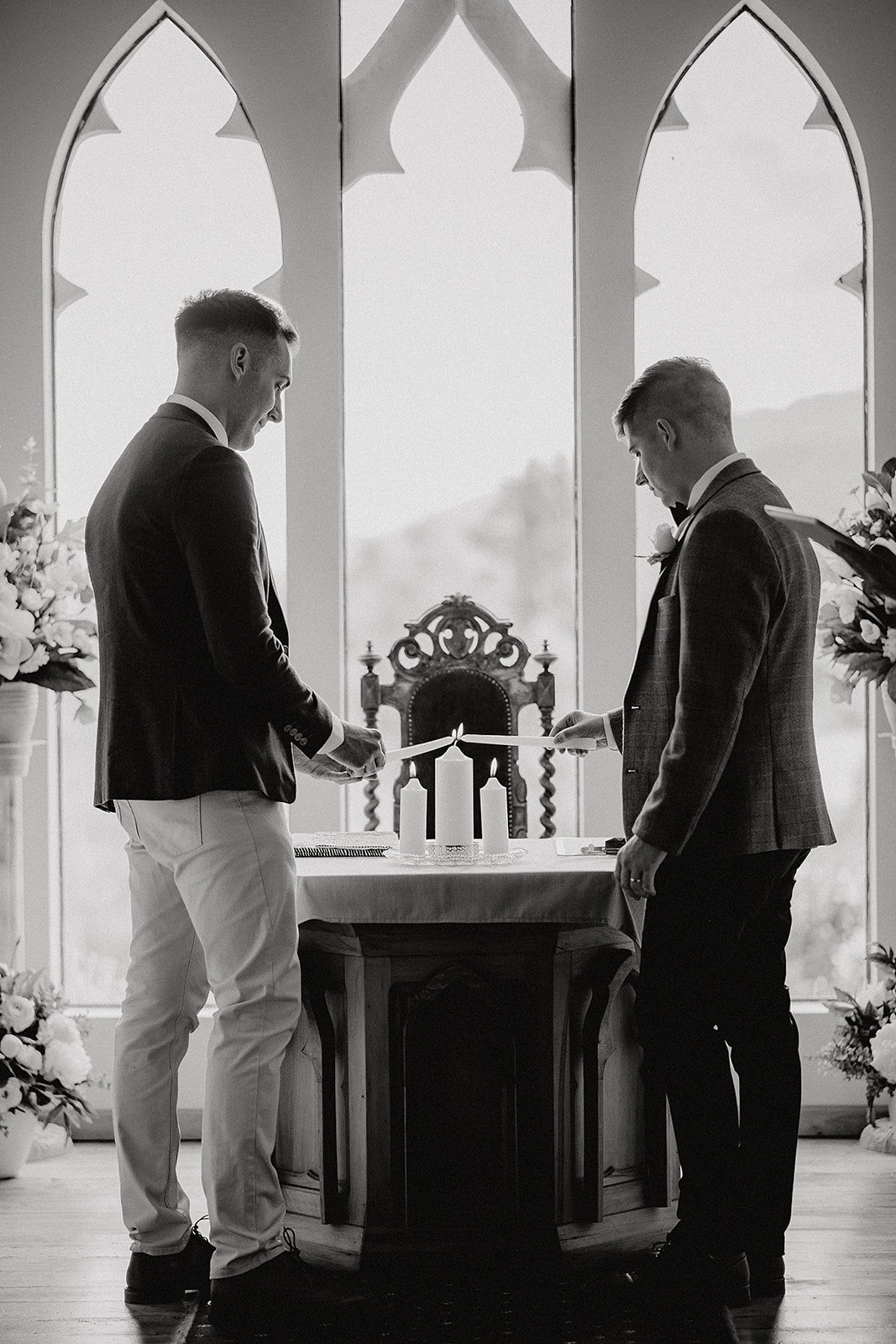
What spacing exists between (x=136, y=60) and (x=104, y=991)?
2.74 m

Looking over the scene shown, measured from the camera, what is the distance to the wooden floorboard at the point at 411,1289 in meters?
2.20

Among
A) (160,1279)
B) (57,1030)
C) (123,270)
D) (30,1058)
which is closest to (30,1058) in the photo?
(30,1058)

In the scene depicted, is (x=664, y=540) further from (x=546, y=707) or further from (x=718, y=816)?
(x=546, y=707)

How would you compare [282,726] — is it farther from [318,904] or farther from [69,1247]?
[69,1247]

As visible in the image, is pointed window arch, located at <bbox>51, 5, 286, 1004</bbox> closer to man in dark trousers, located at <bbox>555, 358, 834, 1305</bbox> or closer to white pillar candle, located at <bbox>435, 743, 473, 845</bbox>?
white pillar candle, located at <bbox>435, 743, 473, 845</bbox>

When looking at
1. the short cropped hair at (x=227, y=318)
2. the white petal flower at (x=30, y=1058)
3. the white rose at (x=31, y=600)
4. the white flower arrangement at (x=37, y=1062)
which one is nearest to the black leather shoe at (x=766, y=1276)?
the white flower arrangement at (x=37, y=1062)

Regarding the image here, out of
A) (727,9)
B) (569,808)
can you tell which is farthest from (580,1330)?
(727,9)

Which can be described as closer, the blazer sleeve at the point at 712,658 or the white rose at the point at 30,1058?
the blazer sleeve at the point at 712,658

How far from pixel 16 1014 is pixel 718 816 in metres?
1.91

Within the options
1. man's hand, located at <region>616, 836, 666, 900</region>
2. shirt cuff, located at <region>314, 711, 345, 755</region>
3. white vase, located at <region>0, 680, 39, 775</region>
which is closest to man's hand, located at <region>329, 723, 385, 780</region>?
shirt cuff, located at <region>314, 711, 345, 755</region>

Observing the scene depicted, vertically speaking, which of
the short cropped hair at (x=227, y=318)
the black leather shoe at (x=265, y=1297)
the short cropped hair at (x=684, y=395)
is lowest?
the black leather shoe at (x=265, y=1297)

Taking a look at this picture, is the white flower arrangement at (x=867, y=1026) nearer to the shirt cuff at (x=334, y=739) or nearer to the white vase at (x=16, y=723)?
the shirt cuff at (x=334, y=739)

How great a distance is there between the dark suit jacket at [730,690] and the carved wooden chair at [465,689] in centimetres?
90

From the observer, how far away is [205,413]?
2.23 meters
